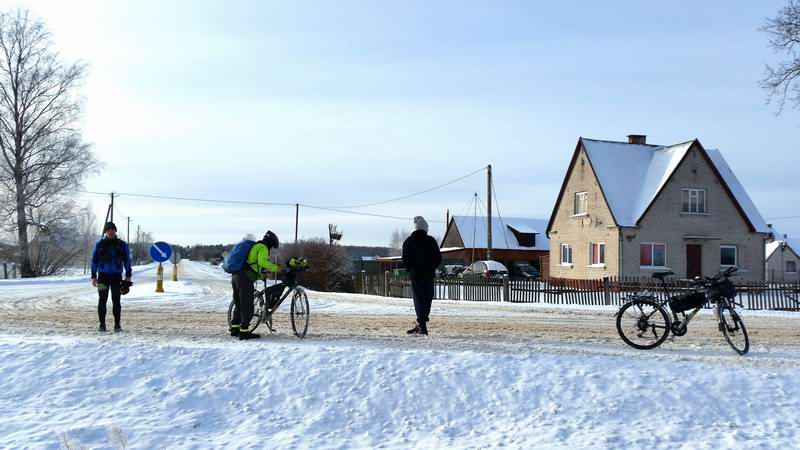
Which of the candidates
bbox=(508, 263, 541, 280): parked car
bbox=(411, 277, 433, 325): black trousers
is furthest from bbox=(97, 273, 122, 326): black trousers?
bbox=(508, 263, 541, 280): parked car

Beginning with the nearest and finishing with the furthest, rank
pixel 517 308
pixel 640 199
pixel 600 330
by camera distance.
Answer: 1. pixel 600 330
2. pixel 517 308
3. pixel 640 199

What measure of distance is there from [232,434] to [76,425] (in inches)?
59.8

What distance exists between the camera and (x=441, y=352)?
28.5ft

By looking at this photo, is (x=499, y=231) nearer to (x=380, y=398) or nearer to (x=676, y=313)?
(x=676, y=313)

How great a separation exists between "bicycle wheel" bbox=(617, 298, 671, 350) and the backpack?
217 inches

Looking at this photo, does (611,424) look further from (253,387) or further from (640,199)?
(640,199)

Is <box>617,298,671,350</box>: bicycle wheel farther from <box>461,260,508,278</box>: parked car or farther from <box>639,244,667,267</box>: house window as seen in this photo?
<box>461,260,508,278</box>: parked car

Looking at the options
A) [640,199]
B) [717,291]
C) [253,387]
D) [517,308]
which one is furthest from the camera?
[640,199]

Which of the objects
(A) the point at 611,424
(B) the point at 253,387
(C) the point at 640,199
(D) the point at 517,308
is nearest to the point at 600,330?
(A) the point at 611,424

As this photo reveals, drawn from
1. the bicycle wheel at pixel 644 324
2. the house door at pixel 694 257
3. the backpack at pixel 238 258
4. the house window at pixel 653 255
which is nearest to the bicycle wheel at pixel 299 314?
the backpack at pixel 238 258

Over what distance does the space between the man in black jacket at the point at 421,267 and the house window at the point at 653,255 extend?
1053 inches

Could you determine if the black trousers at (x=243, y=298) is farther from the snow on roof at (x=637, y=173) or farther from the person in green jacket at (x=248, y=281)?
the snow on roof at (x=637, y=173)

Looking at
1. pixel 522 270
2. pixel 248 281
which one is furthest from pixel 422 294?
pixel 522 270

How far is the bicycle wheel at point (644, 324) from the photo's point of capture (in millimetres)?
10328
